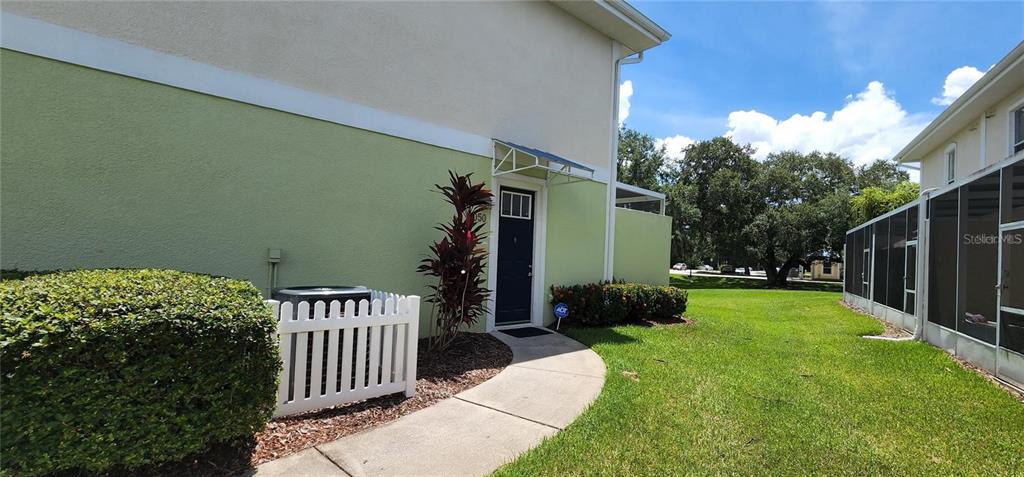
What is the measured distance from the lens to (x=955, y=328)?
6.76 m

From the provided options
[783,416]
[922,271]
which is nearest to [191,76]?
[783,416]

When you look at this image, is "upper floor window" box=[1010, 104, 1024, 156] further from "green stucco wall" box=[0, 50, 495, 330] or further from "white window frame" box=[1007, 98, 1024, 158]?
"green stucco wall" box=[0, 50, 495, 330]

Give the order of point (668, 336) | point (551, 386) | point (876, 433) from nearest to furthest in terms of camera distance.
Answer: point (876, 433) → point (551, 386) → point (668, 336)

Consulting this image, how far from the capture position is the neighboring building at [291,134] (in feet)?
12.9

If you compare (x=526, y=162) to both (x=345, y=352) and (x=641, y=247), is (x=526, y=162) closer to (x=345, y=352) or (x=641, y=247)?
(x=345, y=352)

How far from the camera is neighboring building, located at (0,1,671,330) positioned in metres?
3.92

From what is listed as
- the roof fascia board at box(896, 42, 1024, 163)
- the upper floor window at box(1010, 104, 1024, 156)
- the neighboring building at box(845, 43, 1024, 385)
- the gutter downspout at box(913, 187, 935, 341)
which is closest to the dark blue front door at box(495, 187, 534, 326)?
the neighboring building at box(845, 43, 1024, 385)

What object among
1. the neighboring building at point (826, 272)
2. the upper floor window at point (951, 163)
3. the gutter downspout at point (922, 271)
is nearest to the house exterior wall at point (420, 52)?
the gutter downspout at point (922, 271)

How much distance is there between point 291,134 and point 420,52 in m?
2.19

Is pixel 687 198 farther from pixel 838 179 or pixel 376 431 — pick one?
pixel 376 431

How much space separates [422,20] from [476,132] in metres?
1.72

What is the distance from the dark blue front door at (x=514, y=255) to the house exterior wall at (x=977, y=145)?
30.8 ft

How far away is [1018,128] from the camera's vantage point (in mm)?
9805

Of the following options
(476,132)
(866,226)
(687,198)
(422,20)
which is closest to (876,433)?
(476,132)
